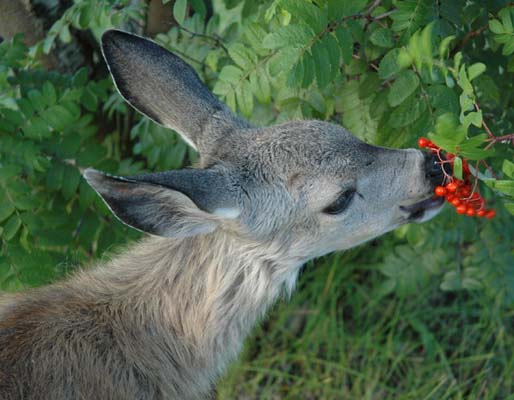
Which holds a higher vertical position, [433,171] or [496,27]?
[496,27]

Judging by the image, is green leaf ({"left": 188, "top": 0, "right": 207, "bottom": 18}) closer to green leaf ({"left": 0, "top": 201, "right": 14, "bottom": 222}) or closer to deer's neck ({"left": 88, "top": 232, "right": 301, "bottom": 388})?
deer's neck ({"left": 88, "top": 232, "right": 301, "bottom": 388})

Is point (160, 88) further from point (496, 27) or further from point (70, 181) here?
point (496, 27)

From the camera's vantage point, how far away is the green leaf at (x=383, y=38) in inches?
146

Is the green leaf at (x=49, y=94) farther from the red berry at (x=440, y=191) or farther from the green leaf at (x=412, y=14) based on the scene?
the red berry at (x=440, y=191)

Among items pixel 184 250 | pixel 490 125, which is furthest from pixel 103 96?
pixel 490 125

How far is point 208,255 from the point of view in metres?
3.57

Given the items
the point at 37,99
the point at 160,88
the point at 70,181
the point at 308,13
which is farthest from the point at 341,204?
the point at 37,99

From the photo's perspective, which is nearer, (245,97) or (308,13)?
(308,13)

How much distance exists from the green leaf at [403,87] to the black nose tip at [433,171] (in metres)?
0.28

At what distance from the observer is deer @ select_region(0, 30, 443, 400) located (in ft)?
11.4

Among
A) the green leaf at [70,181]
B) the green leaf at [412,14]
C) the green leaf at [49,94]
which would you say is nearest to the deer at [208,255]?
the green leaf at [412,14]

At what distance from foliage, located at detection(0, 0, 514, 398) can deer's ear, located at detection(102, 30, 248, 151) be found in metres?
0.19

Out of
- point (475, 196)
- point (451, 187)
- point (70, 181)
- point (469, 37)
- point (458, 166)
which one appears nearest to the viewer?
point (458, 166)

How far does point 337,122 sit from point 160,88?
1.17 meters
